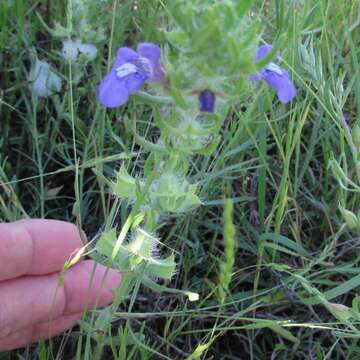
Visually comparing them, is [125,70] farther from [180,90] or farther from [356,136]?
[356,136]

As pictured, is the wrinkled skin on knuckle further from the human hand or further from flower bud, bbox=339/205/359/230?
flower bud, bbox=339/205/359/230

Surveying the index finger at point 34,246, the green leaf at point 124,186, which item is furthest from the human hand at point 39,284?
the green leaf at point 124,186

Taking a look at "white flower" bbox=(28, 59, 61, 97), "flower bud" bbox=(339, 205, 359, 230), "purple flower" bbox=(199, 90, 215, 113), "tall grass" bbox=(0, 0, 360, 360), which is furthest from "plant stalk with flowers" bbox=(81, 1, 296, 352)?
"white flower" bbox=(28, 59, 61, 97)

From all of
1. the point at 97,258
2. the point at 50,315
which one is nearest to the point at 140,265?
the point at 97,258

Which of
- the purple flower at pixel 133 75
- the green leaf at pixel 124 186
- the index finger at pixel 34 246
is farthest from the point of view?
the index finger at pixel 34 246

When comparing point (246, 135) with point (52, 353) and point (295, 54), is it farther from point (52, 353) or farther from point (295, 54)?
point (52, 353)

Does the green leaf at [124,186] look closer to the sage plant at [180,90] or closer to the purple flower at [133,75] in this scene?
the sage plant at [180,90]

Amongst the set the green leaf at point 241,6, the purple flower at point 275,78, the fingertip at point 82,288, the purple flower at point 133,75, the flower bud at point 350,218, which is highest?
the green leaf at point 241,6
